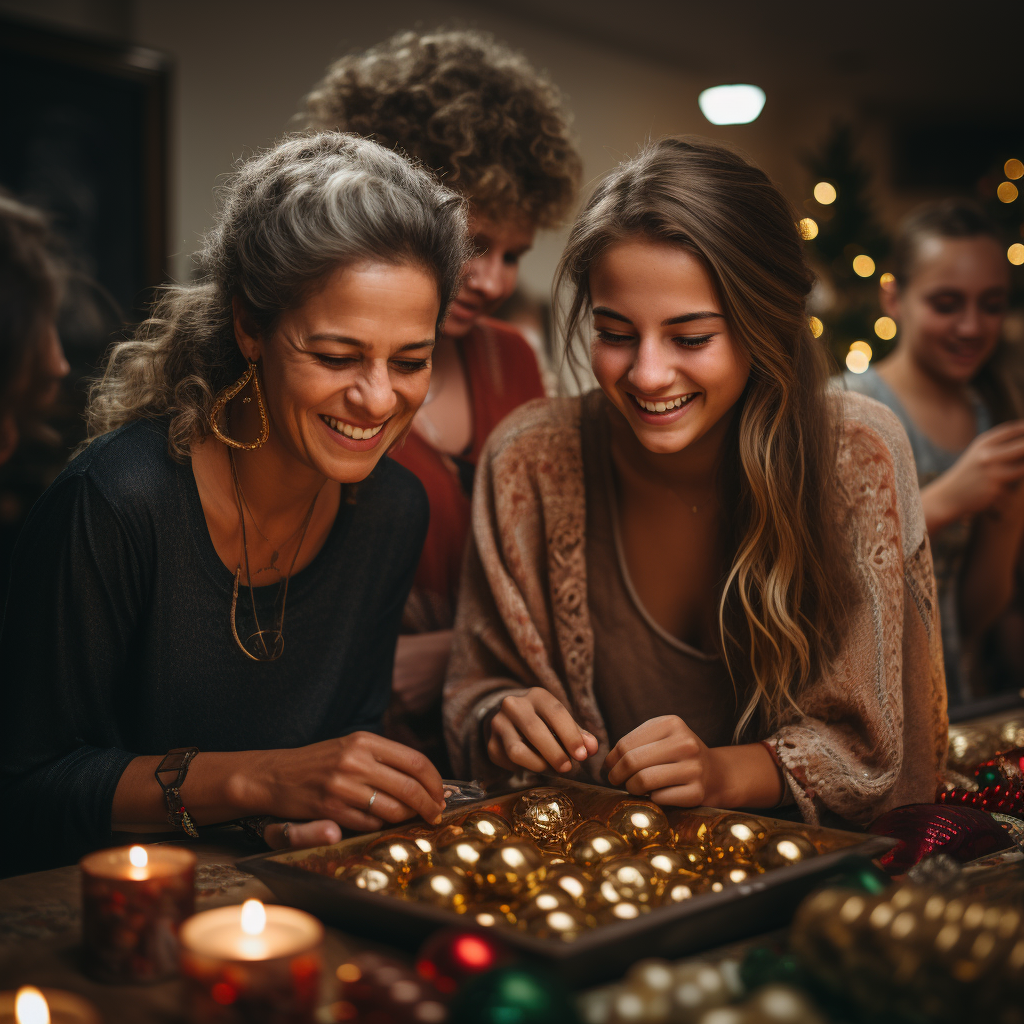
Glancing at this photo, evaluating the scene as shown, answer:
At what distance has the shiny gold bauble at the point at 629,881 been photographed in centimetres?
83

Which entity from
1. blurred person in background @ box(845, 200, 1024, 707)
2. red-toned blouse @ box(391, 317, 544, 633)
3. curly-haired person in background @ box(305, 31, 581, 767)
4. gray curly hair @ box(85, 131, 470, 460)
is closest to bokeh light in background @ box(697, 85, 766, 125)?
blurred person in background @ box(845, 200, 1024, 707)

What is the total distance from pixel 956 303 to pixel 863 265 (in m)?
0.93

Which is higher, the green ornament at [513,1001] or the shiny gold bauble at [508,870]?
the green ornament at [513,1001]

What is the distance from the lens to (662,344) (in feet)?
4.27

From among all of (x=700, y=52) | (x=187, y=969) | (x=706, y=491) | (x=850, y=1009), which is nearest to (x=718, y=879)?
(x=850, y=1009)

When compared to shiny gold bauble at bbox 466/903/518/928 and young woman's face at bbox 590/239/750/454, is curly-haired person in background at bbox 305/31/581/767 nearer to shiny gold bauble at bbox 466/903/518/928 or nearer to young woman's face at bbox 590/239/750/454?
young woman's face at bbox 590/239/750/454

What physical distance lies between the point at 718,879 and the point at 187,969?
478 millimetres

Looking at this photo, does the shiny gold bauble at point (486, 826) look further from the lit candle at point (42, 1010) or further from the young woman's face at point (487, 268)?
the young woman's face at point (487, 268)

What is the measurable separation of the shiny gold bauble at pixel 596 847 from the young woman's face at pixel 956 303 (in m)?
1.80

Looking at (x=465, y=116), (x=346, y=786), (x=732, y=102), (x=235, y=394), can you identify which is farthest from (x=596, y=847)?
(x=732, y=102)

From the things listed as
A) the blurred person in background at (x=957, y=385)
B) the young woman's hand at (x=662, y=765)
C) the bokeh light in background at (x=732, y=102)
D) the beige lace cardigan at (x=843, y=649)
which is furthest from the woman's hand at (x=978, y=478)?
the bokeh light in background at (x=732, y=102)

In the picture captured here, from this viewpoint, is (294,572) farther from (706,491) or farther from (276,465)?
(706,491)

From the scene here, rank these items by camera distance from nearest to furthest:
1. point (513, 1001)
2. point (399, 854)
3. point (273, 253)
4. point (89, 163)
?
1. point (513, 1001)
2. point (399, 854)
3. point (273, 253)
4. point (89, 163)

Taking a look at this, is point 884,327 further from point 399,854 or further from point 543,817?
point 399,854
